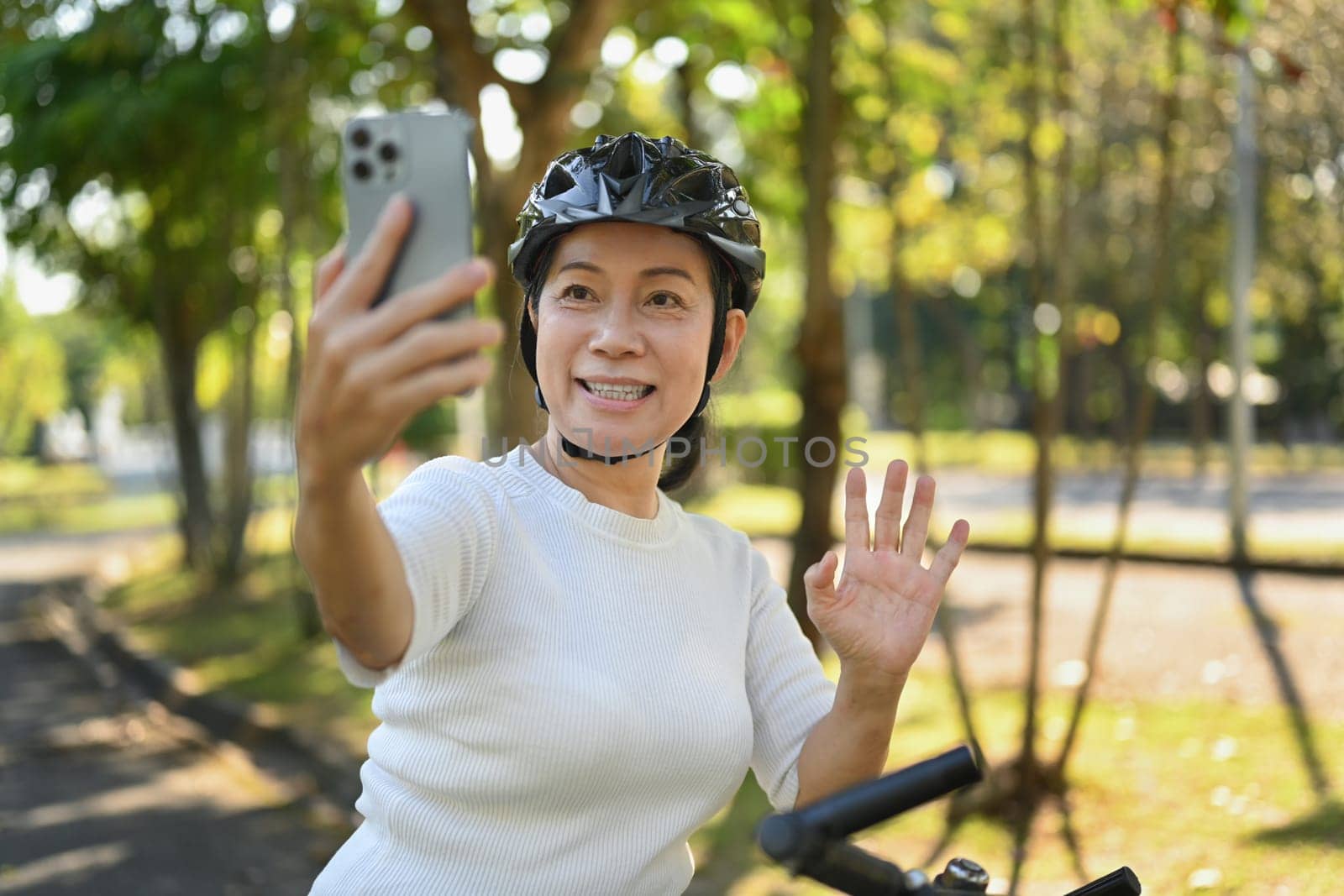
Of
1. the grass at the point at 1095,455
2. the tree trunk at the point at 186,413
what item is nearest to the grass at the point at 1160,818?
the tree trunk at the point at 186,413

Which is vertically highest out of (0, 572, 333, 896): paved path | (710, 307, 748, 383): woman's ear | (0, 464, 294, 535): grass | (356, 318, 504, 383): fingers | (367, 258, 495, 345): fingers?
(367, 258, 495, 345): fingers

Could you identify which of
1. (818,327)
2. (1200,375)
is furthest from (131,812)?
(1200,375)

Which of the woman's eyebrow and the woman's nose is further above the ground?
the woman's eyebrow

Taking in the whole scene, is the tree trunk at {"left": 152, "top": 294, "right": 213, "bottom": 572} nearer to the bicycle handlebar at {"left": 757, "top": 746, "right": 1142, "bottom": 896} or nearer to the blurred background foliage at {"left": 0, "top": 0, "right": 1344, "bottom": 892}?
the blurred background foliage at {"left": 0, "top": 0, "right": 1344, "bottom": 892}

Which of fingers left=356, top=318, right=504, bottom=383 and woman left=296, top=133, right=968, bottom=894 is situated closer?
fingers left=356, top=318, right=504, bottom=383

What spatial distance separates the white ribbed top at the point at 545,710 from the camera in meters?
1.76

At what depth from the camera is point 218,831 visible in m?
6.48

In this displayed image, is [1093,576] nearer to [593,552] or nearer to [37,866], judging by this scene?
[37,866]

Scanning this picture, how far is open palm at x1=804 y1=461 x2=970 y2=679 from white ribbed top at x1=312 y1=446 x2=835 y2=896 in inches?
8.1

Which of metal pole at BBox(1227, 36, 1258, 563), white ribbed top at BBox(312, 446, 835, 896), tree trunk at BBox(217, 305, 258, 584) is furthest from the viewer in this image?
tree trunk at BBox(217, 305, 258, 584)

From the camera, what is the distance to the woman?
5.82 feet

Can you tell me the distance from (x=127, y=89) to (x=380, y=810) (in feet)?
32.7

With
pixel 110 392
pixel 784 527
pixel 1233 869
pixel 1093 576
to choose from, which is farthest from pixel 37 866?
pixel 110 392

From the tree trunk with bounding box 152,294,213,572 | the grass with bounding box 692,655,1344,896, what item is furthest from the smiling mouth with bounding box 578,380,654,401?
the tree trunk with bounding box 152,294,213,572
